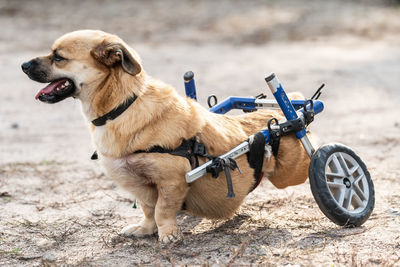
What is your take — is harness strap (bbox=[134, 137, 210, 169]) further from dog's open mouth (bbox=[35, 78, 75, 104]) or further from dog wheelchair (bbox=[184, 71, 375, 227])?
dog's open mouth (bbox=[35, 78, 75, 104])

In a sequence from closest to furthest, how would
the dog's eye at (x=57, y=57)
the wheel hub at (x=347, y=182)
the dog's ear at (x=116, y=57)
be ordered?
the dog's ear at (x=116, y=57) < the dog's eye at (x=57, y=57) < the wheel hub at (x=347, y=182)

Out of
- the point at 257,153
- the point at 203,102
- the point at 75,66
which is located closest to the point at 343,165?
the point at 257,153

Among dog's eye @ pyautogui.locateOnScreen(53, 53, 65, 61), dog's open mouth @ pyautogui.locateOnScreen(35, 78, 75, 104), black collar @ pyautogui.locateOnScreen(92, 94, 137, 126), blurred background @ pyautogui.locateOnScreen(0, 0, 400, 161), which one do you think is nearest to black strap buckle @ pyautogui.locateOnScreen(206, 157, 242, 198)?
black collar @ pyautogui.locateOnScreen(92, 94, 137, 126)

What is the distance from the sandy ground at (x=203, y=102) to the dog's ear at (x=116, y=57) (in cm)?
126

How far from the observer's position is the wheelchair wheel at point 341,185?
13.5 feet

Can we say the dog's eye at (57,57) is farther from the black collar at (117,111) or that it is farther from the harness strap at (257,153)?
the harness strap at (257,153)

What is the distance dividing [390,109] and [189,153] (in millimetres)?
5496

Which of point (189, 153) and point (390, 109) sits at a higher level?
point (189, 153)

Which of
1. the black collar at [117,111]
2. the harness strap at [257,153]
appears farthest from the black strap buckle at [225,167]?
the black collar at [117,111]

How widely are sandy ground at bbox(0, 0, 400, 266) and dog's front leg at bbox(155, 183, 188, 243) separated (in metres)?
0.11

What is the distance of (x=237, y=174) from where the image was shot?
4.32 m

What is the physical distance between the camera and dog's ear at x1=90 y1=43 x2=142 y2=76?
155 inches

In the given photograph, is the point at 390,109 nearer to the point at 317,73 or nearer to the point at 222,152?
the point at 317,73

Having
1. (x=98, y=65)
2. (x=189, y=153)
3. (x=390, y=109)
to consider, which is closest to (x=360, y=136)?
(x=390, y=109)
